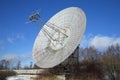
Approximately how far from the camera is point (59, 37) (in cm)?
4112

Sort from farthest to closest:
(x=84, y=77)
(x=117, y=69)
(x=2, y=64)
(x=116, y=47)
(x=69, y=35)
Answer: (x=2, y=64)
(x=116, y=47)
(x=117, y=69)
(x=84, y=77)
(x=69, y=35)

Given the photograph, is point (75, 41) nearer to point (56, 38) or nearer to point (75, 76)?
point (56, 38)

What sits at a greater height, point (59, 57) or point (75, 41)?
point (75, 41)

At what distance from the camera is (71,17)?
4012 cm

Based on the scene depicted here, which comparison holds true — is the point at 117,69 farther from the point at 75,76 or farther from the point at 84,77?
the point at 75,76

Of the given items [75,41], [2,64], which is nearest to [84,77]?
[75,41]

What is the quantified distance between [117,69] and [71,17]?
2762 cm

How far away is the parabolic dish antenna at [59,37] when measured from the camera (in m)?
36.8

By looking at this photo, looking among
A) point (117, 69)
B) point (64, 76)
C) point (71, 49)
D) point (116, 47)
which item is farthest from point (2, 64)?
point (71, 49)

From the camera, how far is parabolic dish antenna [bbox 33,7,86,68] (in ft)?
121

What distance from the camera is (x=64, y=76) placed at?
44625 millimetres

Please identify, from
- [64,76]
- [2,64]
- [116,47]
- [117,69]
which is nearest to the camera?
[64,76]

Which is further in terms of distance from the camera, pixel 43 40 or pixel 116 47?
pixel 116 47

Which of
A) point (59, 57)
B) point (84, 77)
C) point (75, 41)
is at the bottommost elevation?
point (84, 77)
